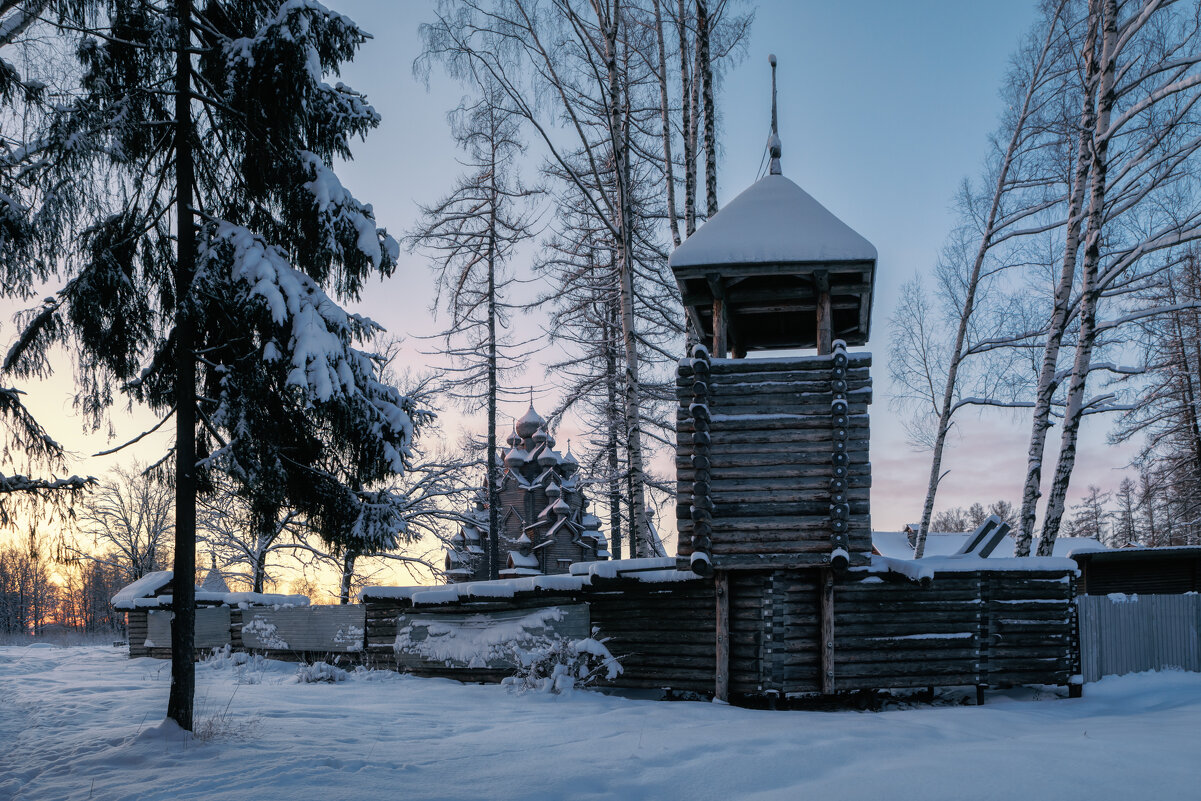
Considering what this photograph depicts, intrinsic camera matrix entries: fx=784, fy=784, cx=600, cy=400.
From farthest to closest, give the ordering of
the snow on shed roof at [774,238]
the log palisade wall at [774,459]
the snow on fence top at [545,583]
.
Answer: the snow on fence top at [545,583]
the log palisade wall at [774,459]
the snow on shed roof at [774,238]

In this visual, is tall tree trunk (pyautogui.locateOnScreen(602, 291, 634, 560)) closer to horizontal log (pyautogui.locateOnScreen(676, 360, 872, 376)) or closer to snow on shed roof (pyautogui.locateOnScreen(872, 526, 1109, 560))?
horizontal log (pyautogui.locateOnScreen(676, 360, 872, 376))

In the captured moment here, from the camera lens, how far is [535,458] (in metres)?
33.0

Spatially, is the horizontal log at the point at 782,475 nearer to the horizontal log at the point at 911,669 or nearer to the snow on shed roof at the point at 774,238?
the horizontal log at the point at 911,669

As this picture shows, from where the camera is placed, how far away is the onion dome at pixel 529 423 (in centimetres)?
3284

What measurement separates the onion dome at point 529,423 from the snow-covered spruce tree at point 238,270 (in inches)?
941

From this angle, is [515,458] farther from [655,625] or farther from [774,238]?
[774,238]

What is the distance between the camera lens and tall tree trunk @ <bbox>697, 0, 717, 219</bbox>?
13.7m

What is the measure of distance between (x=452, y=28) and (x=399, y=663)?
12.0m

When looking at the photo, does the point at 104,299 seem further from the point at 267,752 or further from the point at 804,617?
the point at 804,617

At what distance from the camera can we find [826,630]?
10.8 meters

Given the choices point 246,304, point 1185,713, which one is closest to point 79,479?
point 246,304

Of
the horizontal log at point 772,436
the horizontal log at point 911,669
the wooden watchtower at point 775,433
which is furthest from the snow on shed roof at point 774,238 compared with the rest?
the horizontal log at point 911,669

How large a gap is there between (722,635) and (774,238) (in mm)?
5564

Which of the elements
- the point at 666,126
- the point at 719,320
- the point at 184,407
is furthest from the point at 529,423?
the point at 184,407
